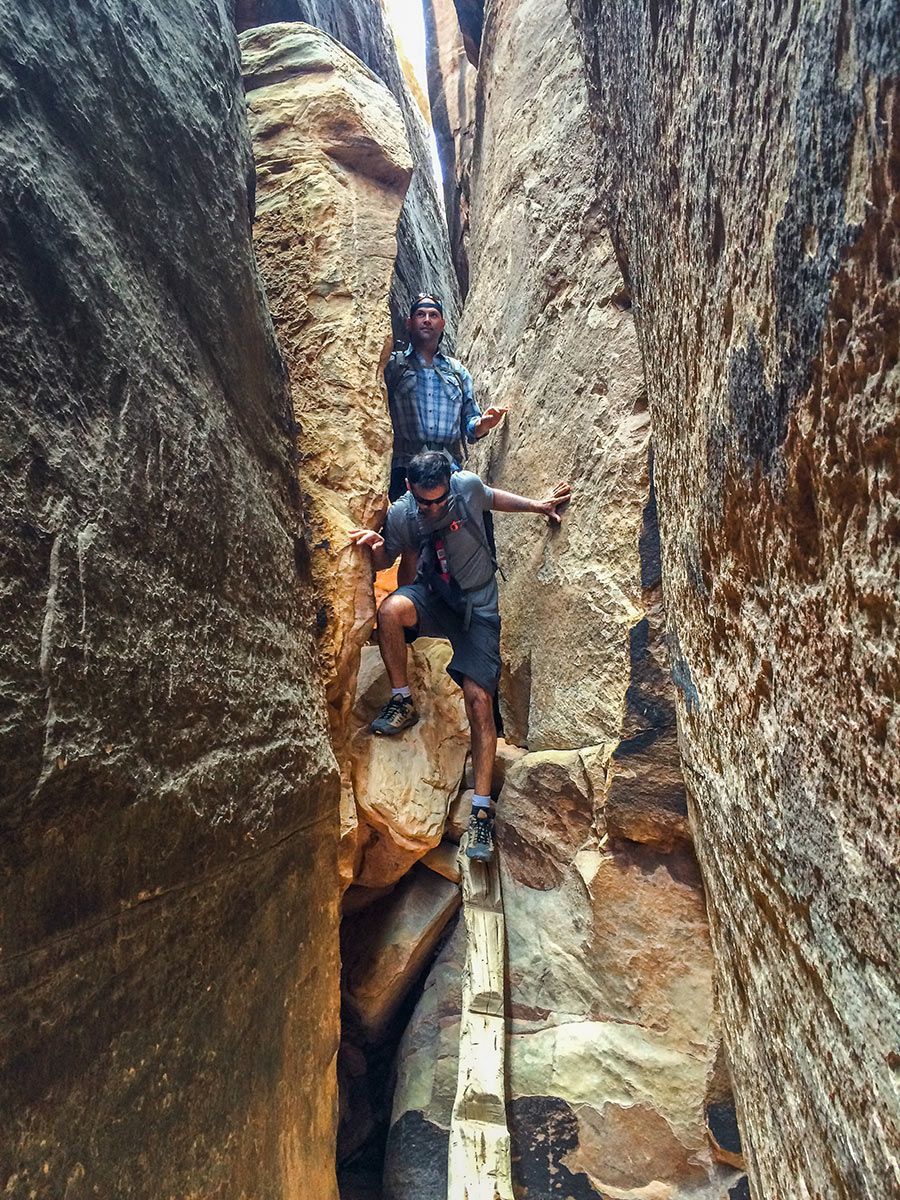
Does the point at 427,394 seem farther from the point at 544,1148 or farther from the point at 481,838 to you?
the point at 544,1148

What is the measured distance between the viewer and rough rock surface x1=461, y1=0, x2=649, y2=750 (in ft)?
9.14

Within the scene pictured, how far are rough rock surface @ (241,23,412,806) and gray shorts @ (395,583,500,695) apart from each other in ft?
1.78

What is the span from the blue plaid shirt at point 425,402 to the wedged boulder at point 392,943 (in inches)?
95.5

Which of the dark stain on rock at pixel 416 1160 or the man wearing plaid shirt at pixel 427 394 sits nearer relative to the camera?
the dark stain on rock at pixel 416 1160


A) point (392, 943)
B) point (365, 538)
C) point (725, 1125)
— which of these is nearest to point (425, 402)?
point (365, 538)

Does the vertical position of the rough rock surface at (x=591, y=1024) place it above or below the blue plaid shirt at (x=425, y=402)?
below

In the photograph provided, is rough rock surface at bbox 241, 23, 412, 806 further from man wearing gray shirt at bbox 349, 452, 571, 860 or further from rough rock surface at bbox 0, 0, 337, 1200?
rough rock surface at bbox 0, 0, 337, 1200

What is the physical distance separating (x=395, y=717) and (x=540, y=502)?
1.28 meters

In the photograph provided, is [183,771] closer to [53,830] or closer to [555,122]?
[53,830]

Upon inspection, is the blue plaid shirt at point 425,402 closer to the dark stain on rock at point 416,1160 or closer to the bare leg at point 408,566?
the bare leg at point 408,566

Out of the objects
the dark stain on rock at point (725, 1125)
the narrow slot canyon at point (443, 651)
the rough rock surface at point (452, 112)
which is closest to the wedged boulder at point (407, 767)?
the narrow slot canyon at point (443, 651)

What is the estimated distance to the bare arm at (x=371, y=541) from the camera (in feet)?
9.42

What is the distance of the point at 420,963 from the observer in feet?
11.6

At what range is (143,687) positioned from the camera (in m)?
1.49
